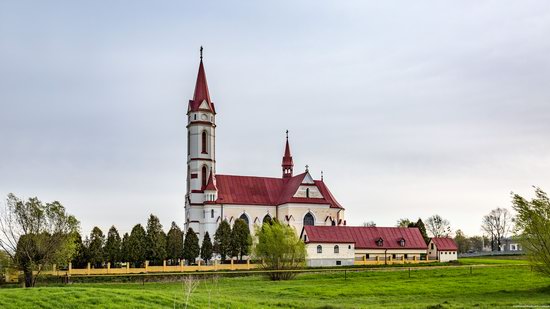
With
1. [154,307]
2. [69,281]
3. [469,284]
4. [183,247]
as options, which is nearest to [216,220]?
[183,247]

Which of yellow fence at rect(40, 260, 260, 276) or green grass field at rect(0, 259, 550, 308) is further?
yellow fence at rect(40, 260, 260, 276)

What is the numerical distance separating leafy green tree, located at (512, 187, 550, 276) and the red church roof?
132ft

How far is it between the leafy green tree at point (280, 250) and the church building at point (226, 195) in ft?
74.9

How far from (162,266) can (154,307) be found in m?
34.0

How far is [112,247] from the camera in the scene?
53.5m

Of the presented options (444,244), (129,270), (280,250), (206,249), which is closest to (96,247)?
(129,270)

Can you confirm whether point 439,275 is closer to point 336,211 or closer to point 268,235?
point 268,235

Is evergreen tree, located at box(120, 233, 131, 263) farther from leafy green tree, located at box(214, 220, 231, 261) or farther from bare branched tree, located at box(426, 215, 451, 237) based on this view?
bare branched tree, located at box(426, 215, 451, 237)

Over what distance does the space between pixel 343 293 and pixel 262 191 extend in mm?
43255

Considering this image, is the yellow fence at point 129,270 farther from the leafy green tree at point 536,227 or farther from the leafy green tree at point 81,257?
the leafy green tree at point 536,227

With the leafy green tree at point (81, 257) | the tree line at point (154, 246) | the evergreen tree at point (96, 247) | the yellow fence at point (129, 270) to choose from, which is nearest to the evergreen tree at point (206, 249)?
the tree line at point (154, 246)

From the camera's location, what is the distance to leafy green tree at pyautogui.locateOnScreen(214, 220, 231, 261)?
203 ft

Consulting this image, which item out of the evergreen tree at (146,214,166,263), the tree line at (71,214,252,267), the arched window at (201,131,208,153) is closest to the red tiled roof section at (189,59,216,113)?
the arched window at (201,131,208,153)

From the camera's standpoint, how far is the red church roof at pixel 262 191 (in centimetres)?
7200
